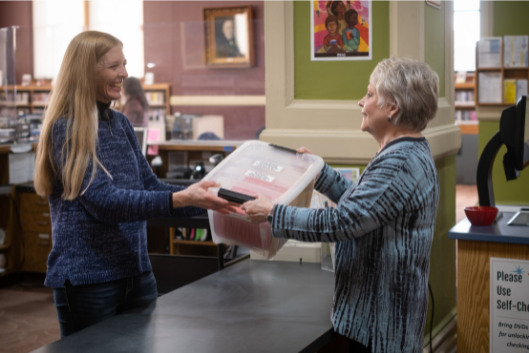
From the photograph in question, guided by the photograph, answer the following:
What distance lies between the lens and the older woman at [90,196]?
1623 millimetres

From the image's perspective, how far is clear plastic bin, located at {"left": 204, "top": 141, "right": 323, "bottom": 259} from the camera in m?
1.62

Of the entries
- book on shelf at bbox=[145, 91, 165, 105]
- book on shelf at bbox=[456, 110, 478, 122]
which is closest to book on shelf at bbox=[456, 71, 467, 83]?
book on shelf at bbox=[456, 110, 478, 122]

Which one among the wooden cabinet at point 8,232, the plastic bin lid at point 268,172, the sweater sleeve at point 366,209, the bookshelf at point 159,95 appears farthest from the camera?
the bookshelf at point 159,95

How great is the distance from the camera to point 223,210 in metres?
1.65

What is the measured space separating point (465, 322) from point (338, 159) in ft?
2.64

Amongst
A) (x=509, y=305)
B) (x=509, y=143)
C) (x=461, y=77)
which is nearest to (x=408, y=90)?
(x=509, y=305)

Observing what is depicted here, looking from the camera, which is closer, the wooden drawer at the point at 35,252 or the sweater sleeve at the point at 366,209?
the sweater sleeve at the point at 366,209

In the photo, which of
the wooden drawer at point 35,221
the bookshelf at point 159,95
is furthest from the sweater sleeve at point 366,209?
the bookshelf at point 159,95

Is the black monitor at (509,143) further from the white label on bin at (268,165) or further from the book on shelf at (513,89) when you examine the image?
the book on shelf at (513,89)

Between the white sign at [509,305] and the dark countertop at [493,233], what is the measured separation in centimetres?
8

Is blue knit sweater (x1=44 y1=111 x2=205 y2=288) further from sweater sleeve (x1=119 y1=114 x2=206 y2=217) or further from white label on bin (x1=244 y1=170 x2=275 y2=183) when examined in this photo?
white label on bin (x1=244 y1=170 x2=275 y2=183)

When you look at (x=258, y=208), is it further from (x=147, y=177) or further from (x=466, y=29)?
(x=466, y=29)

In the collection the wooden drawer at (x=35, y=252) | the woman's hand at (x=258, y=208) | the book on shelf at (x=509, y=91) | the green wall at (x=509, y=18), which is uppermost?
the green wall at (x=509, y=18)

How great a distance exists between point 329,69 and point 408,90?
883 millimetres
